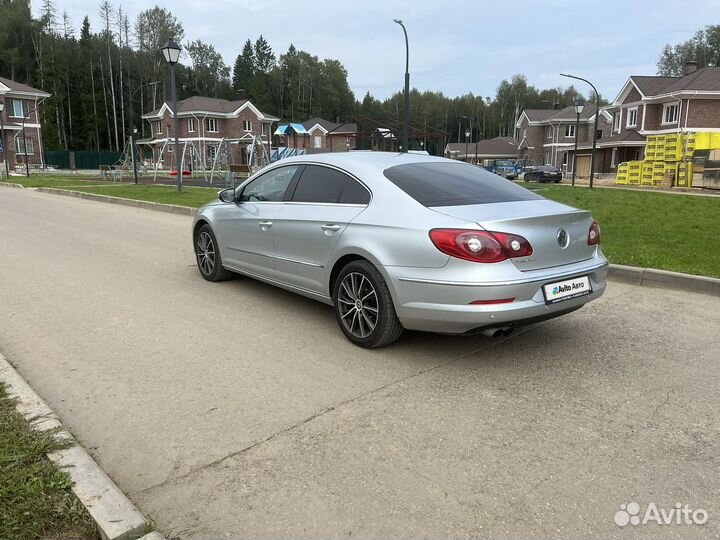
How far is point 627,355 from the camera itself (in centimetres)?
454

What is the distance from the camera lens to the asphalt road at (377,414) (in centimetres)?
261

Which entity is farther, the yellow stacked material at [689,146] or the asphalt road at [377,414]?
the yellow stacked material at [689,146]

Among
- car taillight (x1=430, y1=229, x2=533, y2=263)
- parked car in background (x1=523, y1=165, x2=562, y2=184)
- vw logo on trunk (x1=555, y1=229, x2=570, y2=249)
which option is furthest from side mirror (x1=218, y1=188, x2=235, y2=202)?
parked car in background (x1=523, y1=165, x2=562, y2=184)

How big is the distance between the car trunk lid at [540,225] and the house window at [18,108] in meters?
66.2

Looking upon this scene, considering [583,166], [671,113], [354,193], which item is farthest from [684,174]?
[354,193]

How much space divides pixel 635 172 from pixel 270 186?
35177 mm

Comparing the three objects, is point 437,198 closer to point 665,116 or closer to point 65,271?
point 65,271

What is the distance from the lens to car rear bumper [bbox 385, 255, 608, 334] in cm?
390

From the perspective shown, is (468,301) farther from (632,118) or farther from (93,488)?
(632,118)

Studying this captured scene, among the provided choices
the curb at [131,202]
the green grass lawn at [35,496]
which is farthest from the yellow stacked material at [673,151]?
the green grass lawn at [35,496]

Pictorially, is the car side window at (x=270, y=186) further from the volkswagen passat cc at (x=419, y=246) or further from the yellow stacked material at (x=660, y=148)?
the yellow stacked material at (x=660, y=148)

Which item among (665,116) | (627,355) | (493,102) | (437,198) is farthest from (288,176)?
(493,102)

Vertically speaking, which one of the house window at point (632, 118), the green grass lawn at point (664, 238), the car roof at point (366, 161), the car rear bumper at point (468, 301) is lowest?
the green grass lawn at point (664, 238)

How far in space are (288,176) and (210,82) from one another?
106897mm
